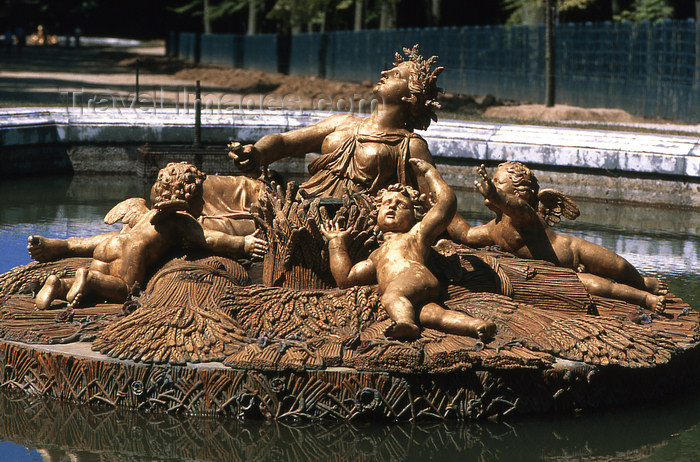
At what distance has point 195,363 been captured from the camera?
583 cm

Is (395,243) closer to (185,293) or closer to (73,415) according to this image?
(185,293)

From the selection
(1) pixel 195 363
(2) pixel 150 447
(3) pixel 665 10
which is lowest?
(2) pixel 150 447

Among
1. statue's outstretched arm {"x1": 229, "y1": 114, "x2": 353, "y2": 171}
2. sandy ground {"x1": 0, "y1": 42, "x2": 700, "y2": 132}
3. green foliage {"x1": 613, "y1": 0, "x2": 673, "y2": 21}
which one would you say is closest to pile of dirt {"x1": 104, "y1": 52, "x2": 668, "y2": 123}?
sandy ground {"x1": 0, "y1": 42, "x2": 700, "y2": 132}

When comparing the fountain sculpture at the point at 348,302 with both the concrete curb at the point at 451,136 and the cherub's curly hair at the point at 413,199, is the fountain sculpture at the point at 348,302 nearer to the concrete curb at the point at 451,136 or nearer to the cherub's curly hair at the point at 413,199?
the cherub's curly hair at the point at 413,199

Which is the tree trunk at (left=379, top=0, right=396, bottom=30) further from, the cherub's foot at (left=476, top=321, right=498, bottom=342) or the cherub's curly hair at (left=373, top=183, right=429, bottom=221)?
the cherub's foot at (left=476, top=321, right=498, bottom=342)

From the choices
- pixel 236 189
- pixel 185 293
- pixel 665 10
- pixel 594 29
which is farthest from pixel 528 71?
A: pixel 185 293

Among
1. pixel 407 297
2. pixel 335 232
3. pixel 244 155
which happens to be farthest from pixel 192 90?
pixel 407 297

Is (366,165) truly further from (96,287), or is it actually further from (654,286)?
(654,286)

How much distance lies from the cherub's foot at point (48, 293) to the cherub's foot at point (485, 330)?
2.66m

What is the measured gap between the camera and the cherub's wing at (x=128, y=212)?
7.44 m

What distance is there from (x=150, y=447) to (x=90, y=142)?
9.15 metres

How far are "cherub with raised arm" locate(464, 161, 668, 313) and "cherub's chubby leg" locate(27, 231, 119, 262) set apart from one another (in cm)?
269

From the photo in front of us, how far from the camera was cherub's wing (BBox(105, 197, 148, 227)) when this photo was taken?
7.44 meters

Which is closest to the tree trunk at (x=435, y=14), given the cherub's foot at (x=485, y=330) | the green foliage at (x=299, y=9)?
the green foliage at (x=299, y=9)
